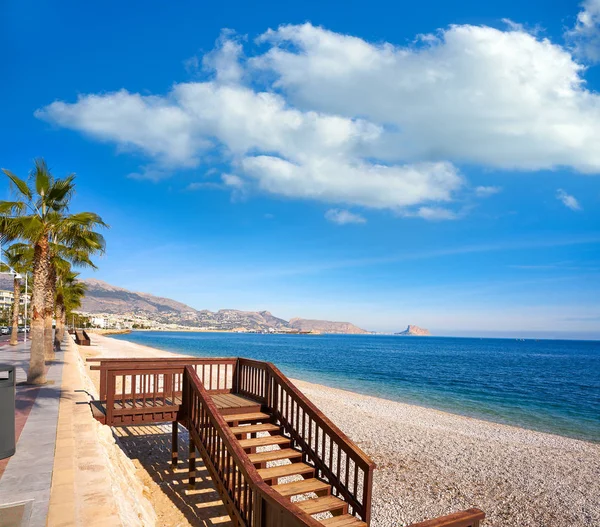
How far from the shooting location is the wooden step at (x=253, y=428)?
7457mm

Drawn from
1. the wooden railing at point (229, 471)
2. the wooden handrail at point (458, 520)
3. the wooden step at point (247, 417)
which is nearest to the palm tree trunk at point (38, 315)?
the wooden railing at point (229, 471)

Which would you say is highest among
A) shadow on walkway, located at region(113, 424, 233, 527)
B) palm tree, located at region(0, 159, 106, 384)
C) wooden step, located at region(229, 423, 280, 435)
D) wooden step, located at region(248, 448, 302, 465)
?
palm tree, located at region(0, 159, 106, 384)

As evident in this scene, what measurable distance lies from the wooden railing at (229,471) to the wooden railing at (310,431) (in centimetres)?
126

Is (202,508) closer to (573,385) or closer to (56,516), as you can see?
(56,516)

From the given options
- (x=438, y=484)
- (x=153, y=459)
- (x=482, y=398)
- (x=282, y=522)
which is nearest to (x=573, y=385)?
(x=482, y=398)

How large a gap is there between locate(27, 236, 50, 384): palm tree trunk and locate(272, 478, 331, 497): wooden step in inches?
408

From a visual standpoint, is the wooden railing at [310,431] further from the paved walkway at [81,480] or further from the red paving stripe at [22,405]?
the red paving stripe at [22,405]

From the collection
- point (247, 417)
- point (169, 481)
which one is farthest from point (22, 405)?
point (247, 417)

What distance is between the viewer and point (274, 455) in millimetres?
6957

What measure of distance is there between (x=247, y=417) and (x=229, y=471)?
1.68m

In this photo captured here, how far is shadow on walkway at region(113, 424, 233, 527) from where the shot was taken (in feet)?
22.8

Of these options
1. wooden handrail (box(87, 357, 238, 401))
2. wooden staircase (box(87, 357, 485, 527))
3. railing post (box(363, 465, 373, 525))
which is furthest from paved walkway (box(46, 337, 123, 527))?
railing post (box(363, 465, 373, 525))

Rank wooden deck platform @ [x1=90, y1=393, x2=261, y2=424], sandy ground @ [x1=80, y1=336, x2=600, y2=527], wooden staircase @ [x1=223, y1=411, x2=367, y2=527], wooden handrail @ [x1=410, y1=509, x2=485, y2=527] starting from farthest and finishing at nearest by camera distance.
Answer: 1. wooden deck platform @ [x1=90, y1=393, x2=261, y2=424]
2. sandy ground @ [x1=80, y1=336, x2=600, y2=527]
3. wooden staircase @ [x1=223, y1=411, x2=367, y2=527]
4. wooden handrail @ [x1=410, y1=509, x2=485, y2=527]

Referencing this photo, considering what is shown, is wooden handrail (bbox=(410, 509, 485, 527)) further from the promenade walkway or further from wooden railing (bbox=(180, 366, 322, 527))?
the promenade walkway
